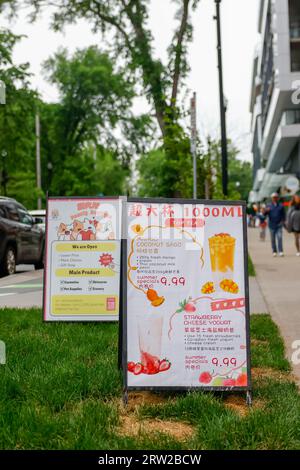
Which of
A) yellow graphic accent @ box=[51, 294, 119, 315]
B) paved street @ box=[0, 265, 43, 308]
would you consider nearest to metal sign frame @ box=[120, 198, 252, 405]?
yellow graphic accent @ box=[51, 294, 119, 315]

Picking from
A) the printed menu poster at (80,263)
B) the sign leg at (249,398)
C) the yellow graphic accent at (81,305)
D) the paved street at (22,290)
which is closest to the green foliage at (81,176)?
the paved street at (22,290)

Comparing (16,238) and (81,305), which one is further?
(16,238)

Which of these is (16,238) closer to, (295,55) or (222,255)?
(222,255)

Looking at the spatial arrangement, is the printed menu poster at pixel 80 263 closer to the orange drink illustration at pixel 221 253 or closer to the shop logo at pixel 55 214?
the shop logo at pixel 55 214

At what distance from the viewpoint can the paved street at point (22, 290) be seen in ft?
36.5

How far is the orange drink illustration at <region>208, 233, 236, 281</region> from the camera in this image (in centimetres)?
489

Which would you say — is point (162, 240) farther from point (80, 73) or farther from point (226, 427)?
point (80, 73)

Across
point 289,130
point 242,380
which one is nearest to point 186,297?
point 242,380

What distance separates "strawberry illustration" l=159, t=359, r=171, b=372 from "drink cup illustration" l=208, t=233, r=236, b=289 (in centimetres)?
61

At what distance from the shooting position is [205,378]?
15.8ft

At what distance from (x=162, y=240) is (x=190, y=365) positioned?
34.2 inches

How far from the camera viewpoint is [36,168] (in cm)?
5134

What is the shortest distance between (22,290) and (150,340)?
8.78 m
